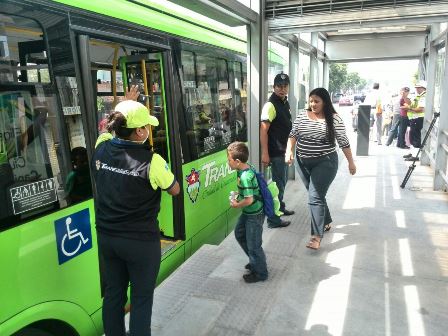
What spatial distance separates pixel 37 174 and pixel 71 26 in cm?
104

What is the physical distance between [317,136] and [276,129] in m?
0.97

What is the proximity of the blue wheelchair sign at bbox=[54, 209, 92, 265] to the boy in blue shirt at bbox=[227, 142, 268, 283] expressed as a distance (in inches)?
45.0

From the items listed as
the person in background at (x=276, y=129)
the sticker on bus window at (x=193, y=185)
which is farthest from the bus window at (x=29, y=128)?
the person in background at (x=276, y=129)

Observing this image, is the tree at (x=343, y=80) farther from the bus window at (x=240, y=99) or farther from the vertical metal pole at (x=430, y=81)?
the bus window at (x=240, y=99)

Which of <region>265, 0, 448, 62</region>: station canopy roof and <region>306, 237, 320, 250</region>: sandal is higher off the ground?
<region>265, 0, 448, 62</region>: station canopy roof

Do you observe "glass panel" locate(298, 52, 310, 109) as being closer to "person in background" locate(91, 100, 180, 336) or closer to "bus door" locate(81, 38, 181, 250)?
"bus door" locate(81, 38, 181, 250)

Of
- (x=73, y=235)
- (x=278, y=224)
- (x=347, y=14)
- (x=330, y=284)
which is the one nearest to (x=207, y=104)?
(x=278, y=224)

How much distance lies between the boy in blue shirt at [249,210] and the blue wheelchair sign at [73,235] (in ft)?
3.75

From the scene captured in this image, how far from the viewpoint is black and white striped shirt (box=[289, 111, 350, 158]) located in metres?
3.99

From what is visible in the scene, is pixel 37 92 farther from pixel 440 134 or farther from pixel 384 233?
pixel 440 134

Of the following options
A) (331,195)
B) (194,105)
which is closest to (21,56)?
(194,105)

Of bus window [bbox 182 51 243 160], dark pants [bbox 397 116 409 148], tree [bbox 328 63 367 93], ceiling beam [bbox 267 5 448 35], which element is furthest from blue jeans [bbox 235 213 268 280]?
tree [bbox 328 63 367 93]

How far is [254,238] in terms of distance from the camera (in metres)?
3.46

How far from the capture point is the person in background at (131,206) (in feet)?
7.54
